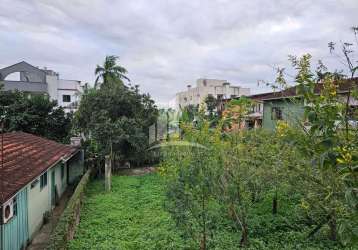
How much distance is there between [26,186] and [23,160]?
6.18ft

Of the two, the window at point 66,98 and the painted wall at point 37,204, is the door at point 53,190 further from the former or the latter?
the window at point 66,98

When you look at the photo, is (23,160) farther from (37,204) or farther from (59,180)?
(59,180)

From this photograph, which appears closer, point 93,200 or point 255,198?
point 255,198

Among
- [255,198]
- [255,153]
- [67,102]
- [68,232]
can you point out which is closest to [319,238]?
[255,198]

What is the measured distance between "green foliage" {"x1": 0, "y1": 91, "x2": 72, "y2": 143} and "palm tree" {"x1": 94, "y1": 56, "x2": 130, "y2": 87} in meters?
10.8

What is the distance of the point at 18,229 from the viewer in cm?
801

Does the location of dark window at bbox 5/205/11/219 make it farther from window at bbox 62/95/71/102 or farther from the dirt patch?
window at bbox 62/95/71/102

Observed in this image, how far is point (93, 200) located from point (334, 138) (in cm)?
1163

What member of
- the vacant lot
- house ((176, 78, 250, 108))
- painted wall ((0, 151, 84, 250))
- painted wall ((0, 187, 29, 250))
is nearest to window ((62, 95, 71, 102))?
house ((176, 78, 250, 108))

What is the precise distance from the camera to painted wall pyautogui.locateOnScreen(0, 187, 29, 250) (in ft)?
23.4

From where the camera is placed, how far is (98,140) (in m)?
A: 16.8

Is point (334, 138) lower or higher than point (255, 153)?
higher

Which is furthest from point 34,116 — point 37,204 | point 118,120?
point 37,204

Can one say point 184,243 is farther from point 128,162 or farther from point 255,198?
point 128,162
